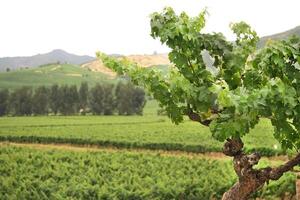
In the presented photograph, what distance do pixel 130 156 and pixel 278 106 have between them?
90.3 feet

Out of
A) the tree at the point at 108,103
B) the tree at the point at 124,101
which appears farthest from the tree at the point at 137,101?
the tree at the point at 108,103

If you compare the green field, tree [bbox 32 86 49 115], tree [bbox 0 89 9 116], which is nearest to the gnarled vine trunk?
the green field

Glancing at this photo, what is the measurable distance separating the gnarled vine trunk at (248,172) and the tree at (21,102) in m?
101

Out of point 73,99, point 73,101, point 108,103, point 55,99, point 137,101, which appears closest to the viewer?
point 108,103

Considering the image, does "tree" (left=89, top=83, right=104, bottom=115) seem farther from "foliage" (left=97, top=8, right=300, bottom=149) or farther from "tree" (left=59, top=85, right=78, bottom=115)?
"foliage" (left=97, top=8, right=300, bottom=149)

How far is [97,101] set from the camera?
105 metres

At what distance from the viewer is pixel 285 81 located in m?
7.51

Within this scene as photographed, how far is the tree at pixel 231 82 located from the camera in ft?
22.7

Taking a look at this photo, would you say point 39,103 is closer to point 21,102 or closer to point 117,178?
point 21,102

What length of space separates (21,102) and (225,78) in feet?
335

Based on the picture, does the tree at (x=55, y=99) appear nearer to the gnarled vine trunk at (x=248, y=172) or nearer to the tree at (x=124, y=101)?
the tree at (x=124, y=101)

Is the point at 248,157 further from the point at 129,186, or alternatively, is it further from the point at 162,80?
the point at 129,186

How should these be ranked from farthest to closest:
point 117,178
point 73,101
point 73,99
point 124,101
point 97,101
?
point 73,101 → point 73,99 → point 97,101 → point 124,101 → point 117,178

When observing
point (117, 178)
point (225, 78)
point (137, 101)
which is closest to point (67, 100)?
point (137, 101)
